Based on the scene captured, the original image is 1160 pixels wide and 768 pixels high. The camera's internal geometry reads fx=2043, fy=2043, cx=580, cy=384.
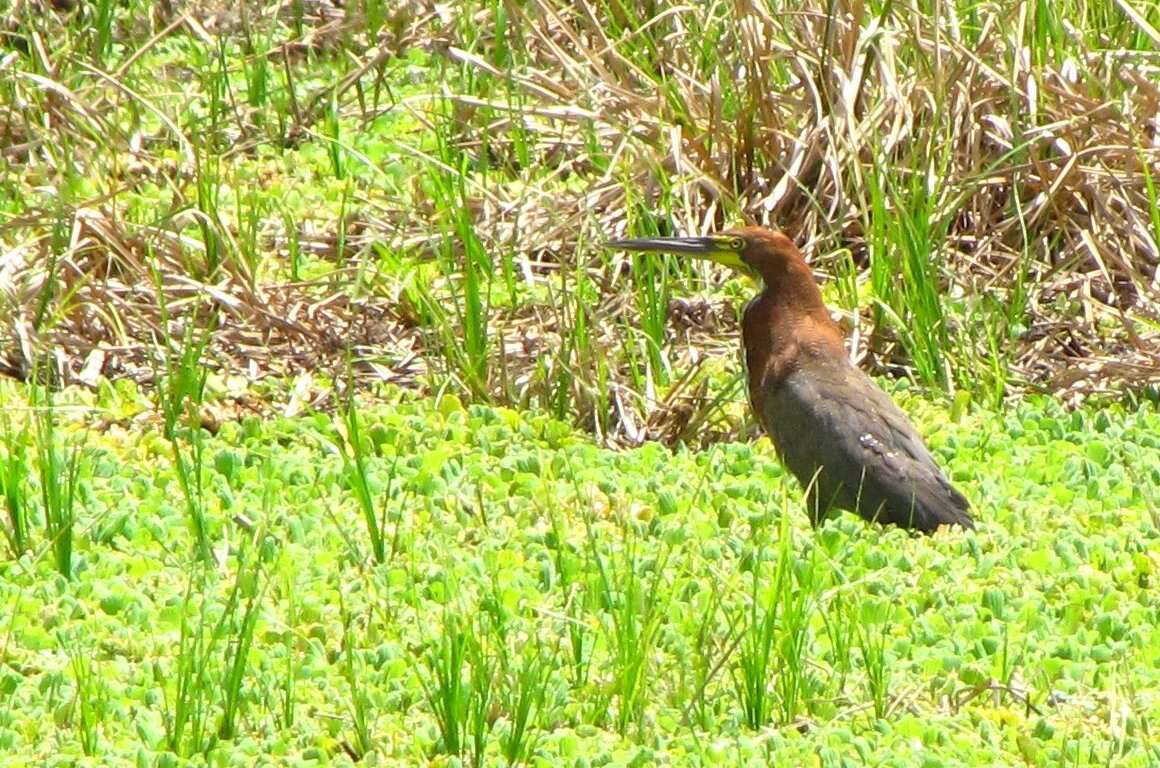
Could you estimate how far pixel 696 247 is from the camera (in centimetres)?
632

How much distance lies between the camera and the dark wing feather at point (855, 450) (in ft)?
17.8

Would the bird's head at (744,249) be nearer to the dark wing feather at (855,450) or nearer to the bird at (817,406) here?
the bird at (817,406)

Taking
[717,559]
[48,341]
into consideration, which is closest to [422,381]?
[48,341]

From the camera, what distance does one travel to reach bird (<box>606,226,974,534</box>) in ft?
18.0

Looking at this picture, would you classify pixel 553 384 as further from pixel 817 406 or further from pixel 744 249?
pixel 817 406

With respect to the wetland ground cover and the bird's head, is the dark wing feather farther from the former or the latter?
the bird's head

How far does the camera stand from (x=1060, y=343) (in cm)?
675

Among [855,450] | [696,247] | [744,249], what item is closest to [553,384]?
[696,247]

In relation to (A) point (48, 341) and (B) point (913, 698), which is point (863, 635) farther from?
(A) point (48, 341)

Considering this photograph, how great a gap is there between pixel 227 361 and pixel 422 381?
632 mm

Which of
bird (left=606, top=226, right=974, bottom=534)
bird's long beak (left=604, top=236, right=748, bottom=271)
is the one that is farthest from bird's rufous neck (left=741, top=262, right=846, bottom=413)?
bird's long beak (left=604, top=236, right=748, bottom=271)

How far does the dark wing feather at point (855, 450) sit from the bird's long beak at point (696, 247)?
51 cm

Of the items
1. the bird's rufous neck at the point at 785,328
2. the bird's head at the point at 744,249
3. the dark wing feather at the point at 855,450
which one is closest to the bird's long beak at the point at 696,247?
the bird's head at the point at 744,249

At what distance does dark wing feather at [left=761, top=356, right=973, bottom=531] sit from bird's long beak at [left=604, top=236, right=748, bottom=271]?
511 millimetres
